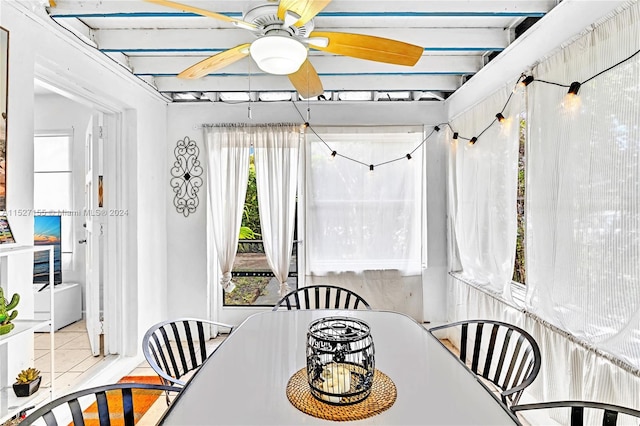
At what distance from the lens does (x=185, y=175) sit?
377 centimetres

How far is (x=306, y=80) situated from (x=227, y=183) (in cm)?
179

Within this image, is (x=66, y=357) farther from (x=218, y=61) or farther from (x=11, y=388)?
(x=218, y=61)

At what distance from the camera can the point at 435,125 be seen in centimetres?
375

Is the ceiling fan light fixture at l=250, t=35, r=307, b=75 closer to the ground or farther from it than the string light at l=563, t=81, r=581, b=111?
farther from it

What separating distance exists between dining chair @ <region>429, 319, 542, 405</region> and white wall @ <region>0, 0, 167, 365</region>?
90.6 inches

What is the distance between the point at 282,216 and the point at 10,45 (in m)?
2.27

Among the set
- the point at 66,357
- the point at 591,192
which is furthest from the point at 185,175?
the point at 591,192

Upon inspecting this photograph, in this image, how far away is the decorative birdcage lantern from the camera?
1.16 m

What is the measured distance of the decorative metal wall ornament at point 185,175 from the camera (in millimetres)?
3768

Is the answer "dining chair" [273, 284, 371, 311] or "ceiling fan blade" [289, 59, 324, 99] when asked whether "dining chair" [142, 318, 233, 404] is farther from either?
"ceiling fan blade" [289, 59, 324, 99]

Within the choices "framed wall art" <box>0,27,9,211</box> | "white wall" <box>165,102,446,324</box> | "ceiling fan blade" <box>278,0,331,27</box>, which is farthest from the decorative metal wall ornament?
"ceiling fan blade" <box>278,0,331,27</box>

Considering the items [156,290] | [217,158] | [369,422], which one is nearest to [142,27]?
[217,158]

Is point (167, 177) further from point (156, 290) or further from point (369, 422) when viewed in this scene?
point (369, 422)

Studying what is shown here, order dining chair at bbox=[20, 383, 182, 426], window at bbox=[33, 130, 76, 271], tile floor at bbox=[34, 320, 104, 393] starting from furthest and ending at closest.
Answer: window at bbox=[33, 130, 76, 271] → tile floor at bbox=[34, 320, 104, 393] → dining chair at bbox=[20, 383, 182, 426]
